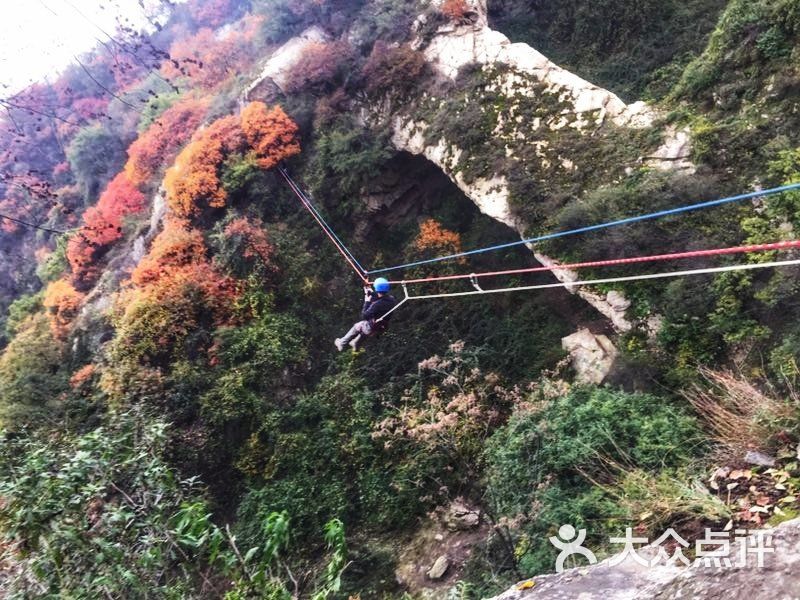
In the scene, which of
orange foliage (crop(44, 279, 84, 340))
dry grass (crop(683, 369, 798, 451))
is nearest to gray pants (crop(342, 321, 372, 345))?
dry grass (crop(683, 369, 798, 451))

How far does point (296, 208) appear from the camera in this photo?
11.1m

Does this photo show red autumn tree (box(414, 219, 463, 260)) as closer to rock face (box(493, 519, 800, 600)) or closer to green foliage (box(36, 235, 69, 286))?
rock face (box(493, 519, 800, 600))

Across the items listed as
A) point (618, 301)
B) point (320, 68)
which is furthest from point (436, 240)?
point (320, 68)

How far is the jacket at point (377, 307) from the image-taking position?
751cm

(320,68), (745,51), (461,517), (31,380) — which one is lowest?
(461,517)

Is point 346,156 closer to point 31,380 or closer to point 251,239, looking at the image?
point 251,239

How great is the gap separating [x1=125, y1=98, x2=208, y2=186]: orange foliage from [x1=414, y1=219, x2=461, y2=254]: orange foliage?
7.63 meters

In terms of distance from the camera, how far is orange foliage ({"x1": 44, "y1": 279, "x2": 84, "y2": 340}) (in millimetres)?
11500

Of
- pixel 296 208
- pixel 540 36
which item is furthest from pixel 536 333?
pixel 540 36

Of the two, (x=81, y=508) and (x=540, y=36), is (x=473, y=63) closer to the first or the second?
(x=540, y=36)

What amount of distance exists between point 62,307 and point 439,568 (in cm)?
1075

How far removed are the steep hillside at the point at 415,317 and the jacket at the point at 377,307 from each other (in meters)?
0.37

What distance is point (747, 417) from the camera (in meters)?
4.50

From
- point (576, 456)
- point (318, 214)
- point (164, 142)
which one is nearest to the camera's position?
point (576, 456)
